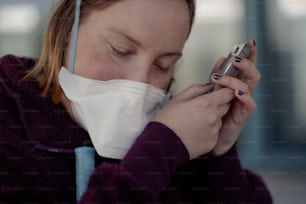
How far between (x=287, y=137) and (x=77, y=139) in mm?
766

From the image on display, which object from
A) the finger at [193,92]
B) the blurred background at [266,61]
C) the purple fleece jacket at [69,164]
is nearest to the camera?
the purple fleece jacket at [69,164]

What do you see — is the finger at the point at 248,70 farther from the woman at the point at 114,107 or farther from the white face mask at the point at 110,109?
the white face mask at the point at 110,109

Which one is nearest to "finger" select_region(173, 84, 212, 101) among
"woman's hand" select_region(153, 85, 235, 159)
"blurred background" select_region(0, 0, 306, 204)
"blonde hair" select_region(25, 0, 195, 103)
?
"woman's hand" select_region(153, 85, 235, 159)

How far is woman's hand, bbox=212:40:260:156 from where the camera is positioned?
2.51 ft

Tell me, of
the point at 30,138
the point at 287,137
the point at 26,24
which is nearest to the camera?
A: the point at 30,138

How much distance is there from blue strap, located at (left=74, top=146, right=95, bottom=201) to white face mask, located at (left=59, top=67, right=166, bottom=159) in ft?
0.04

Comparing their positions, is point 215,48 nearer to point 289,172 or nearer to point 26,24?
point 289,172

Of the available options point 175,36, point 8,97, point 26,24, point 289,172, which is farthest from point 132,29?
point 289,172

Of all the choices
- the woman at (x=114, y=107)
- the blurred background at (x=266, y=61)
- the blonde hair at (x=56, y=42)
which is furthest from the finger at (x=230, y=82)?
the blurred background at (x=266, y=61)

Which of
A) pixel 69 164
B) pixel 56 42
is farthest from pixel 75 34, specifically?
pixel 69 164

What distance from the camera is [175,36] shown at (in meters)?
0.75

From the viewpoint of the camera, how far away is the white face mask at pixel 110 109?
2.35ft

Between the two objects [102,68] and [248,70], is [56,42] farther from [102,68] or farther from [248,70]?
[248,70]

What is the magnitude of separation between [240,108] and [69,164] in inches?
8.9
